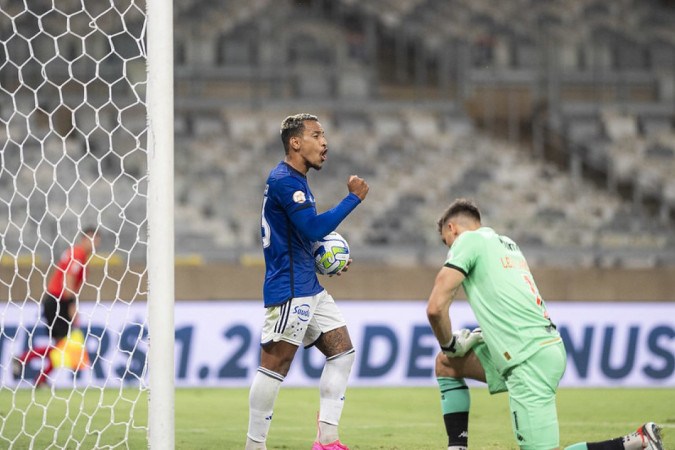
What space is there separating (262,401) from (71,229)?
856cm

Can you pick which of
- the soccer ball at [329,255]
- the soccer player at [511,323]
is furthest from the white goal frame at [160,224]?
the soccer player at [511,323]

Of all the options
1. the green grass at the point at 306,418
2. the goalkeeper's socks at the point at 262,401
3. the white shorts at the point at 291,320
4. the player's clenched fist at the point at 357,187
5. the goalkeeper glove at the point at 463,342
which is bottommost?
the green grass at the point at 306,418

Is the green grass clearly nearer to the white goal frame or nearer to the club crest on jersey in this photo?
the white goal frame

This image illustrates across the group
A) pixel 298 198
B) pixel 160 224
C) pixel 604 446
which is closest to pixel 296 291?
pixel 298 198

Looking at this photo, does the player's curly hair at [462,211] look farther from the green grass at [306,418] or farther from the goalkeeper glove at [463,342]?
the green grass at [306,418]

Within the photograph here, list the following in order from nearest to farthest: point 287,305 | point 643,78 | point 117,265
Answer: point 287,305 < point 117,265 < point 643,78

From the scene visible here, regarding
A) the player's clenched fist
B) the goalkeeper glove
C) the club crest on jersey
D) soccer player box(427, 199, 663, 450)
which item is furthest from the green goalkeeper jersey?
the club crest on jersey

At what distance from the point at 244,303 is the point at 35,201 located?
4.07 m

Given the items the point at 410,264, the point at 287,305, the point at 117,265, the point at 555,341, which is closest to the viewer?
the point at 555,341

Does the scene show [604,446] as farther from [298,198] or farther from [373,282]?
[373,282]

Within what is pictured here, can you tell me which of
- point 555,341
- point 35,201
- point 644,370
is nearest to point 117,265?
point 35,201

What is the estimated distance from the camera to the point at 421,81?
18844 mm

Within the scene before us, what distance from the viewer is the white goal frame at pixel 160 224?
5383mm

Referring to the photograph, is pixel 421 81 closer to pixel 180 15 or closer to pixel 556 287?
pixel 180 15
